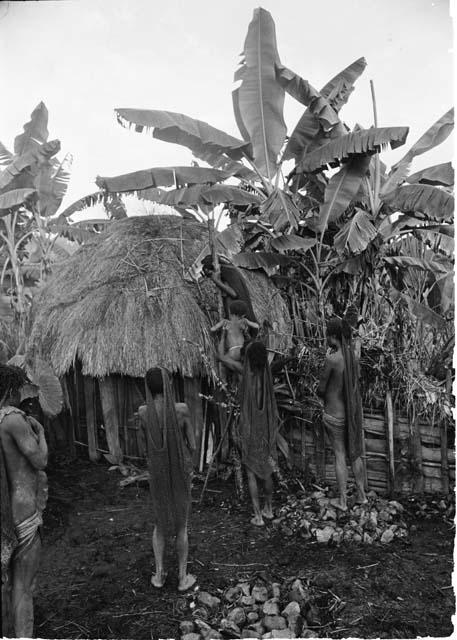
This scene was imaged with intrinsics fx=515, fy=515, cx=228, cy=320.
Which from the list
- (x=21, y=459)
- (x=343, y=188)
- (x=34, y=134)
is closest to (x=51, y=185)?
(x=34, y=134)

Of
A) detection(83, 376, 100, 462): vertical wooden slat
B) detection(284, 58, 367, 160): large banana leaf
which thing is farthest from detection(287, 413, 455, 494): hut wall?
detection(284, 58, 367, 160): large banana leaf

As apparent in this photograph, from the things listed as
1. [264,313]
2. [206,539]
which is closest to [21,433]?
[206,539]

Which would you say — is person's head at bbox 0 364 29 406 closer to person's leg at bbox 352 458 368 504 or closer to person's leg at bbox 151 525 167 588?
person's leg at bbox 151 525 167 588

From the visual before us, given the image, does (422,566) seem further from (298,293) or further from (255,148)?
(255,148)

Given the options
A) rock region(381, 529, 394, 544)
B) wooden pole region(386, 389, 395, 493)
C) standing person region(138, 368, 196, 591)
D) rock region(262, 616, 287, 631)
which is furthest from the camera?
wooden pole region(386, 389, 395, 493)

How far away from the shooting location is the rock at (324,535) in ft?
15.6

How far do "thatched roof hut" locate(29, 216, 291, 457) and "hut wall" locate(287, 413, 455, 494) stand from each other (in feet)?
5.16

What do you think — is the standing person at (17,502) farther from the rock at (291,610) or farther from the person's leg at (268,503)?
the person's leg at (268,503)

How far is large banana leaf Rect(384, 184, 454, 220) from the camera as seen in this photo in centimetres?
632

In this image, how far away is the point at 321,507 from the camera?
534 centimetres

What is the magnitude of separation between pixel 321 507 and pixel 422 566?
4.08 ft

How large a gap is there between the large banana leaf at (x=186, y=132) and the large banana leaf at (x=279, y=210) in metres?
0.90

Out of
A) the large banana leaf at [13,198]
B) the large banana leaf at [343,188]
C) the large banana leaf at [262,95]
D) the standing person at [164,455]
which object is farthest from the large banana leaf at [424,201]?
the large banana leaf at [13,198]

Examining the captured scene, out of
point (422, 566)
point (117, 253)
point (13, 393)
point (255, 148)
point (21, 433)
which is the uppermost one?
point (255, 148)
